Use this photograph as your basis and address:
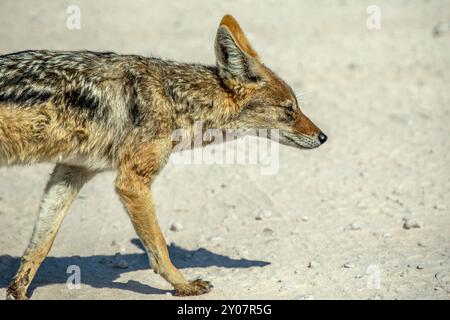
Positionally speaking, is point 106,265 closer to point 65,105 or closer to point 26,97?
point 65,105

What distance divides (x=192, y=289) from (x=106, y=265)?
1419 mm

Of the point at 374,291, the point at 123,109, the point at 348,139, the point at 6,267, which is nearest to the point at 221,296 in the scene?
the point at 374,291

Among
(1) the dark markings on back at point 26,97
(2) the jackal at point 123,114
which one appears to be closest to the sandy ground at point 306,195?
(2) the jackal at point 123,114

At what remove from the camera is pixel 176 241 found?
9.00 metres

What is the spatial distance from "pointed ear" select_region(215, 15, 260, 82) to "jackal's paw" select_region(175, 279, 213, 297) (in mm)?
1992

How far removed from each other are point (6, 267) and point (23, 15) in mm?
9401

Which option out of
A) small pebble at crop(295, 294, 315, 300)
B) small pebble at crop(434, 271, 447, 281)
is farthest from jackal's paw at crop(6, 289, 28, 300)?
small pebble at crop(434, 271, 447, 281)

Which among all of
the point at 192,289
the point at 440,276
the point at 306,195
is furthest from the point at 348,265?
the point at 306,195

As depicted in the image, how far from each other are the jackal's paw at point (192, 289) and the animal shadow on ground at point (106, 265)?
1.61 ft

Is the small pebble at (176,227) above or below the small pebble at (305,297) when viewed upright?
Answer: above

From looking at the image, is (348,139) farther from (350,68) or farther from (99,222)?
(99,222)

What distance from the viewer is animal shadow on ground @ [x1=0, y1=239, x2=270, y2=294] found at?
26.5 ft

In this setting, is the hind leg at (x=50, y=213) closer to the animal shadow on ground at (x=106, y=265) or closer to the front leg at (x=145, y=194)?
the animal shadow on ground at (x=106, y=265)

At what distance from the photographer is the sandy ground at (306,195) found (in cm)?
790
